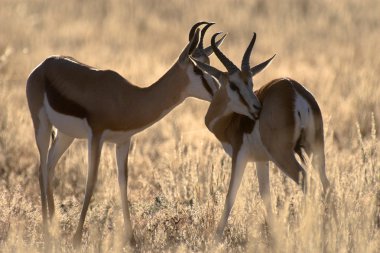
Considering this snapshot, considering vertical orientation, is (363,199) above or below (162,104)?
below

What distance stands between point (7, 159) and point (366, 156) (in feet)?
14.6

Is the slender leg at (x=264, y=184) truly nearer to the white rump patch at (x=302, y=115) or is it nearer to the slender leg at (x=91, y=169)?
the white rump patch at (x=302, y=115)

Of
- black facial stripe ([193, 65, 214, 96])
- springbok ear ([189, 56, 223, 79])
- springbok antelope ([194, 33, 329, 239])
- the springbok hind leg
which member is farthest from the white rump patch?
the springbok hind leg

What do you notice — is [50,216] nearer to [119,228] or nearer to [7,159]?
[119,228]

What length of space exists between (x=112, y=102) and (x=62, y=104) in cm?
46

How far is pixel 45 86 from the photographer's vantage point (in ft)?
28.9

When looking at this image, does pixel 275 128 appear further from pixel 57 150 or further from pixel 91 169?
pixel 57 150

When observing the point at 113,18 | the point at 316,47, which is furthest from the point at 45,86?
the point at 113,18

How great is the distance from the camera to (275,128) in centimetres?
791

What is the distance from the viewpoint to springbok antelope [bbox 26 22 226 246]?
27.2 ft

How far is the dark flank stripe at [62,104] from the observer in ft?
27.5

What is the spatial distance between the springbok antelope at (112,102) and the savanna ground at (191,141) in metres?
0.44

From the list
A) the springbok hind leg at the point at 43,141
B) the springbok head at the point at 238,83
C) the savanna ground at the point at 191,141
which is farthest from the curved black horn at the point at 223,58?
the springbok hind leg at the point at 43,141

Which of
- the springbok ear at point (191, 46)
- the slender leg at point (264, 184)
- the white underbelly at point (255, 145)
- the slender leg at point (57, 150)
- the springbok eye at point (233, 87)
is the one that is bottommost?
the slender leg at point (264, 184)
